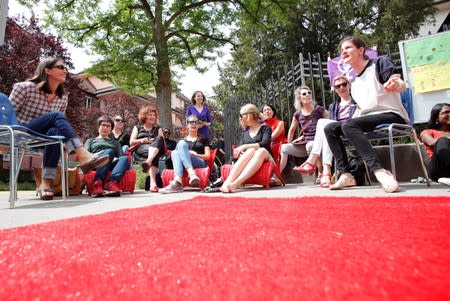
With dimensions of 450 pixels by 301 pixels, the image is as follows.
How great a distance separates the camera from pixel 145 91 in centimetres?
1145

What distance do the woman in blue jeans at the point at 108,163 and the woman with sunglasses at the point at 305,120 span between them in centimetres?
217

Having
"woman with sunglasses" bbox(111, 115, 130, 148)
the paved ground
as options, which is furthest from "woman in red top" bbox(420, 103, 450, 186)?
"woman with sunglasses" bbox(111, 115, 130, 148)

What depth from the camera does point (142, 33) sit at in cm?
988

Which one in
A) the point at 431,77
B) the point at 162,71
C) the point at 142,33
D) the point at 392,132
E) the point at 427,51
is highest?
the point at 142,33

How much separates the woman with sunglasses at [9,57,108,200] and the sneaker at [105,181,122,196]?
0.49 m

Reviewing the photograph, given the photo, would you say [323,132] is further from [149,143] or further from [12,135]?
[12,135]

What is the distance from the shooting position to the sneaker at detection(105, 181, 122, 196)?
11.8ft

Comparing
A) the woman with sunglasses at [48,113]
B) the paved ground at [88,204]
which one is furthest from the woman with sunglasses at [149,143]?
the paved ground at [88,204]

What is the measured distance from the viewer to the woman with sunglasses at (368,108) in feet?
8.84

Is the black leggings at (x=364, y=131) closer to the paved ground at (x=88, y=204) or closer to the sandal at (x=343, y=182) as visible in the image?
the sandal at (x=343, y=182)

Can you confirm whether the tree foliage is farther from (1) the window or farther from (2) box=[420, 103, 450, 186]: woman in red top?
(1) the window

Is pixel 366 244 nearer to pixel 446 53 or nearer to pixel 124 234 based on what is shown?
pixel 124 234

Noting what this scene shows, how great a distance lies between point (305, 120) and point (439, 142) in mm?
1933

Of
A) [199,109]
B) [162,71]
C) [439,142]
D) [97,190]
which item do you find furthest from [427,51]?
[162,71]
